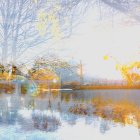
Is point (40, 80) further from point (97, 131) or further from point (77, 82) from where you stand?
point (97, 131)

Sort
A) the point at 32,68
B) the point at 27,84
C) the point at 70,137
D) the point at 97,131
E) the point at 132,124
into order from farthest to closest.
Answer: the point at 32,68, the point at 27,84, the point at 132,124, the point at 97,131, the point at 70,137

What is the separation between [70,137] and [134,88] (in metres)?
16.9

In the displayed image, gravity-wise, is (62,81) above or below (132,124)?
above

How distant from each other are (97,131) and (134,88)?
16.1 m

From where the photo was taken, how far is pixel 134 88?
73.2 feet

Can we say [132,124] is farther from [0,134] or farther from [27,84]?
[27,84]

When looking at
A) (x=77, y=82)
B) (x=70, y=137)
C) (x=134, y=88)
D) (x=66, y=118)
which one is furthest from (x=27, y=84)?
(x=70, y=137)

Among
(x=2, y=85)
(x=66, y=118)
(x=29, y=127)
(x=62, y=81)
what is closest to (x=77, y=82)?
(x=62, y=81)

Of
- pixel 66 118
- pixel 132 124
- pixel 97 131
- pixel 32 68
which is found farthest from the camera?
pixel 32 68

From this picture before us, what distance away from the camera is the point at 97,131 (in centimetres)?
657

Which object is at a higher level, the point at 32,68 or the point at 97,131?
the point at 32,68

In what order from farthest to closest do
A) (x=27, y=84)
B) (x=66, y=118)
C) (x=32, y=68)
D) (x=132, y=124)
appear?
(x=32, y=68) < (x=27, y=84) < (x=66, y=118) < (x=132, y=124)

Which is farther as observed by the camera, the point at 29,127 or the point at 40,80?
the point at 40,80

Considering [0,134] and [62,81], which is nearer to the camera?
[0,134]
